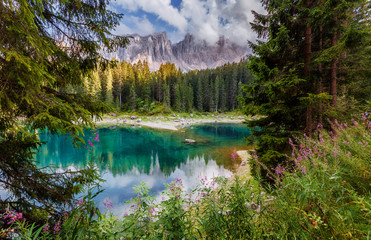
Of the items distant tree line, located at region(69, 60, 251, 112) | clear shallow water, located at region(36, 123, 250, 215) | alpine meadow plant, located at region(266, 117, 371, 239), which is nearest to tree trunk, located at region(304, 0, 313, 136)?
clear shallow water, located at region(36, 123, 250, 215)

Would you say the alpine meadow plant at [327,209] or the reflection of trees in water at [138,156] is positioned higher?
the alpine meadow plant at [327,209]

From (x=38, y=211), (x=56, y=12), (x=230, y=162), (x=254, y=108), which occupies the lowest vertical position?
(x=230, y=162)

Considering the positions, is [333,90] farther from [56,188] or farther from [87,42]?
[56,188]

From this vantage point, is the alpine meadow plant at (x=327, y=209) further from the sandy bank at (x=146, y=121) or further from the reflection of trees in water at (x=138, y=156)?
the sandy bank at (x=146, y=121)

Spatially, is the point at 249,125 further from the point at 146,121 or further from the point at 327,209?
the point at 146,121

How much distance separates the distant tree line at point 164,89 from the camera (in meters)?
47.8

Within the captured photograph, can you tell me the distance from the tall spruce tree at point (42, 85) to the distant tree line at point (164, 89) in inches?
1692

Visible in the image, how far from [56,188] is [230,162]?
13.3 metres

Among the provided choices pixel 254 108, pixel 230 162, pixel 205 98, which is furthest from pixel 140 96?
pixel 254 108

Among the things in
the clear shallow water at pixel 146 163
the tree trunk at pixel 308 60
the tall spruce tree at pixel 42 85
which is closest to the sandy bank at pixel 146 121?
the clear shallow water at pixel 146 163

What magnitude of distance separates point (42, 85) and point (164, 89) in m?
48.0

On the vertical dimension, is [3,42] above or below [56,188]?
above

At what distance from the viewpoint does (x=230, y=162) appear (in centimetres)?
1398

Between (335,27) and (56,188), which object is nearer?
(56,188)
